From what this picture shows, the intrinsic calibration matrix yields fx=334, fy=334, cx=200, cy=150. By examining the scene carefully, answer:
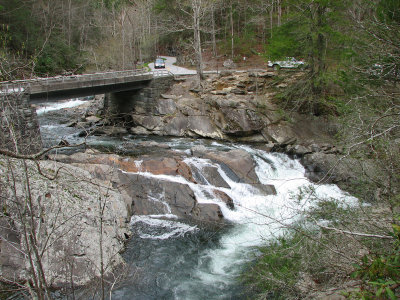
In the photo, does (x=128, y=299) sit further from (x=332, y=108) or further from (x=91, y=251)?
(x=332, y=108)

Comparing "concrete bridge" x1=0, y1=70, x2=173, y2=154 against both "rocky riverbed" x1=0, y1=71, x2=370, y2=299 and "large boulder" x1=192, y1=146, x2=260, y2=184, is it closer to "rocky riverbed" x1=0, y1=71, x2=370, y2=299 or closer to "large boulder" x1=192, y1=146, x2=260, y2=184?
"rocky riverbed" x1=0, y1=71, x2=370, y2=299

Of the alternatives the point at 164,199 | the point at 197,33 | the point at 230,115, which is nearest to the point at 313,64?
the point at 230,115

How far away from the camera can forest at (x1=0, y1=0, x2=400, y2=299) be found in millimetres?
5219

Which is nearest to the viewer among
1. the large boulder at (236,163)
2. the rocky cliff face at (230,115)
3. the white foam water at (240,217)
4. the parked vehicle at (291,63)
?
the white foam water at (240,217)

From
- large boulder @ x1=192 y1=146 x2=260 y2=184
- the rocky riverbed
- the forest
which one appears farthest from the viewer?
large boulder @ x1=192 y1=146 x2=260 y2=184

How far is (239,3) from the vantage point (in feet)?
117

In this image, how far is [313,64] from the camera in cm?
2031

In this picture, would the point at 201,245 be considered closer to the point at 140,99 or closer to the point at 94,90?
the point at 94,90

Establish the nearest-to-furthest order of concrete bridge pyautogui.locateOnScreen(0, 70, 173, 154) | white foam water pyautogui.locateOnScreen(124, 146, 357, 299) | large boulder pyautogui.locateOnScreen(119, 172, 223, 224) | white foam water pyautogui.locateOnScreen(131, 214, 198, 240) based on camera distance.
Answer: white foam water pyautogui.locateOnScreen(124, 146, 357, 299) < white foam water pyautogui.locateOnScreen(131, 214, 198, 240) < large boulder pyautogui.locateOnScreen(119, 172, 223, 224) < concrete bridge pyautogui.locateOnScreen(0, 70, 173, 154)

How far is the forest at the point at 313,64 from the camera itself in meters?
5.22

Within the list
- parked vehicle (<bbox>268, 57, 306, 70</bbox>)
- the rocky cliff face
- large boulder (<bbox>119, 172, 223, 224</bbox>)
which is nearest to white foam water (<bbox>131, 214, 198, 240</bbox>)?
large boulder (<bbox>119, 172, 223, 224</bbox>)

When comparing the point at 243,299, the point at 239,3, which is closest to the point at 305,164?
the point at 243,299

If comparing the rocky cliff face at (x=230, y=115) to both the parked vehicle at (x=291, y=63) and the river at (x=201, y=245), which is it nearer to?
the parked vehicle at (x=291, y=63)

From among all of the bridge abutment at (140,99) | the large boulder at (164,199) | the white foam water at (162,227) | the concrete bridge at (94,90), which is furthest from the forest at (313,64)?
the large boulder at (164,199)
